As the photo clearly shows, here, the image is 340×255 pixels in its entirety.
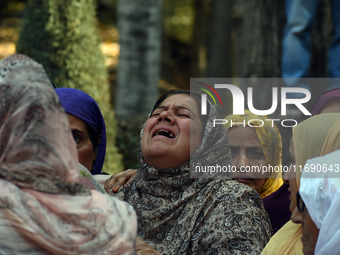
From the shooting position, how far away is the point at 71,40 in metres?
6.65

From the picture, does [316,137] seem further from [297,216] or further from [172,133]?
[172,133]

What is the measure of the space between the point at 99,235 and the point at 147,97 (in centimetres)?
665

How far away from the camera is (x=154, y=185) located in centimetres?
386

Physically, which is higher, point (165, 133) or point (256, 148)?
point (165, 133)

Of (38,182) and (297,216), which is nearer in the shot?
(38,182)

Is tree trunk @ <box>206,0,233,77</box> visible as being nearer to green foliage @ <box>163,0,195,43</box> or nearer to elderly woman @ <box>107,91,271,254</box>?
green foliage @ <box>163,0,195,43</box>

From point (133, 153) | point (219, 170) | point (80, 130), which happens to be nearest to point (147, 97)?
point (133, 153)

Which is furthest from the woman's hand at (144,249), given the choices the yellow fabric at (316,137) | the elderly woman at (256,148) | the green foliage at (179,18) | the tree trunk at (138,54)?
the green foliage at (179,18)

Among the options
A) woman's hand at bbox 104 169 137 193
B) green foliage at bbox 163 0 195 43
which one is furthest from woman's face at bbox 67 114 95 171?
green foliage at bbox 163 0 195 43

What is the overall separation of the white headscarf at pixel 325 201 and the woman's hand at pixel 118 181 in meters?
1.66

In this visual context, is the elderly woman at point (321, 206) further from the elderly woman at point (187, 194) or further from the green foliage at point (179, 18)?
the green foliage at point (179, 18)

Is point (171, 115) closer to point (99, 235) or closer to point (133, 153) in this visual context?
point (99, 235)

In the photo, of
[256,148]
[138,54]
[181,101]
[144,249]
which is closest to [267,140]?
[256,148]

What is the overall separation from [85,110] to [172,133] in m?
0.77
